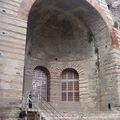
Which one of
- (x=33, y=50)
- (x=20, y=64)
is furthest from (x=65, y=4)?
(x=20, y=64)

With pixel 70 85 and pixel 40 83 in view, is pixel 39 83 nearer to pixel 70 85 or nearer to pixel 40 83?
pixel 40 83

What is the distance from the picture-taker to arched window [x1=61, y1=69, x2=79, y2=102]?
16.2 meters

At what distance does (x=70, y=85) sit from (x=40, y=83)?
2084mm

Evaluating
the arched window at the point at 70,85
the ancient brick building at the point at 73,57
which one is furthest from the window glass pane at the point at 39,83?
the arched window at the point at 70,85

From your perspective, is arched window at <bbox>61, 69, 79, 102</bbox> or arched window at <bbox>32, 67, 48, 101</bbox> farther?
arched window at <bbox>61, 69, 79, 102</bbox>

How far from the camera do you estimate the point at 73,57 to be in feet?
54.4

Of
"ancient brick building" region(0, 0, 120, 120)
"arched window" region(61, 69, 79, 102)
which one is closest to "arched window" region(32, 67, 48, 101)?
"ancient brick building" region(0, 0, 120, 120)

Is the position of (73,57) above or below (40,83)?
above

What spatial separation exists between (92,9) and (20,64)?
6442 millimetres

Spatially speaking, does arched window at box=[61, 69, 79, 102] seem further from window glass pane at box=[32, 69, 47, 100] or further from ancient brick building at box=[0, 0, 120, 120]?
window glass pane at box=[32, 69, 47, 100]

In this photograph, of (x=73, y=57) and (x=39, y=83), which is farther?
(x=73, y=57)

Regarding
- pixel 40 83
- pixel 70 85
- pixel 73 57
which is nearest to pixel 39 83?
pixel 40 83

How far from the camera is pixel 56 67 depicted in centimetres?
1634

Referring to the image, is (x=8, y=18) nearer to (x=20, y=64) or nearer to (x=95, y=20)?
(x=20, y=64)
